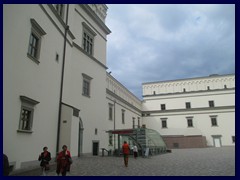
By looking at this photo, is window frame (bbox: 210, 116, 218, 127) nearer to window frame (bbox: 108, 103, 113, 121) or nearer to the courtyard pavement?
window frame (bbox: 108, 103, 113, 121)

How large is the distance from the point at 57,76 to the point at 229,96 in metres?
39.0

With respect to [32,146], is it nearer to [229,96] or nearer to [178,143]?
[178,143]

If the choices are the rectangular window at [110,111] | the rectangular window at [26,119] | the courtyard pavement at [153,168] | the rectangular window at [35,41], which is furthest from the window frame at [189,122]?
the rectangular window at [26,119]

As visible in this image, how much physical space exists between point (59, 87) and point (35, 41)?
11.4ft

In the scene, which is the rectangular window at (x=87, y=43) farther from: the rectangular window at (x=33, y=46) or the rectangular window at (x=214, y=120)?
the rectangular window at (x=214, y=120)

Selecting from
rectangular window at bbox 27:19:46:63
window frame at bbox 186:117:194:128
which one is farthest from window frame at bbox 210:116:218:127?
rectangular window at bbox 27:19:46:63

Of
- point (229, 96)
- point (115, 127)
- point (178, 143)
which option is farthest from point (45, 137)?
point (229, 96)

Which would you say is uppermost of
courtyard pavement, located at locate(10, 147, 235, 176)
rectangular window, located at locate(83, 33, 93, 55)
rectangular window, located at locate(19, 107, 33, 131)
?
rectangular window, located at locate(83, 33, 93, 55)

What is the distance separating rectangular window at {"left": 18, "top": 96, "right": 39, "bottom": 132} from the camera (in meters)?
10.0

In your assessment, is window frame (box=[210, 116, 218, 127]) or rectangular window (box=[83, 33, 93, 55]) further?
window frame (box=[210, 116, 218, 127])

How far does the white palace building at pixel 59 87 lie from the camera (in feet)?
31.2

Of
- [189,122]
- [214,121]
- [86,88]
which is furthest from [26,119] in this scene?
[214,121]

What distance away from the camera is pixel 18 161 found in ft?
31.6

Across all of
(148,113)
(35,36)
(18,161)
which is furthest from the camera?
(148,113)
